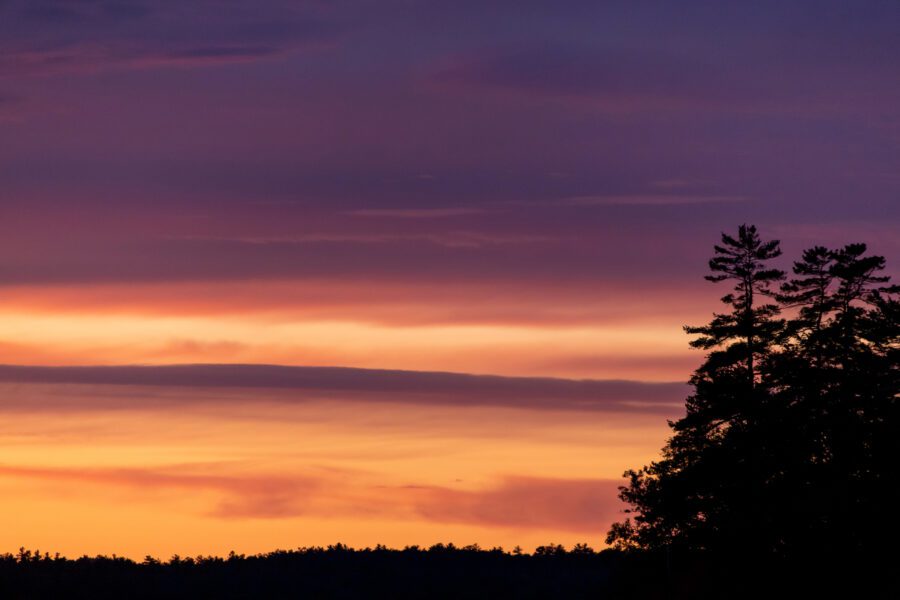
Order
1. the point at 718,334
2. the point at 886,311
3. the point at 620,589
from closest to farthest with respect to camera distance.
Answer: the point at 886,311
the point at 718,334
the point at 620,589

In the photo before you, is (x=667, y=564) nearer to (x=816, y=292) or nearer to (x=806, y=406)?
(x=806, y=406)

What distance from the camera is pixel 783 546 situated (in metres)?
65.5

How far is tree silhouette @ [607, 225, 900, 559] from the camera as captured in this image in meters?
64.2

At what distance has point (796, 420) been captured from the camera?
216 feet

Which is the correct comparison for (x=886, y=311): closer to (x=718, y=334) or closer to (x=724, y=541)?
(x=718, y=334)

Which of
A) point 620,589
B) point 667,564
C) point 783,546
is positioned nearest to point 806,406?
point 783,546

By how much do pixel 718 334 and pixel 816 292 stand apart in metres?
5.20

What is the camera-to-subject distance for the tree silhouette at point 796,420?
64.2 metres

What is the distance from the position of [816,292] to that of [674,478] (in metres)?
11.5

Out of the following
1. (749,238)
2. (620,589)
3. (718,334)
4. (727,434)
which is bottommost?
(620,589)

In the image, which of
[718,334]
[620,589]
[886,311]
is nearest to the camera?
[886,311]

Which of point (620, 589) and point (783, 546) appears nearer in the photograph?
point (783, 546)

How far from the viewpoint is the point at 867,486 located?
64.5 m

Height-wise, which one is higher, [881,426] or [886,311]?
[886,311]
